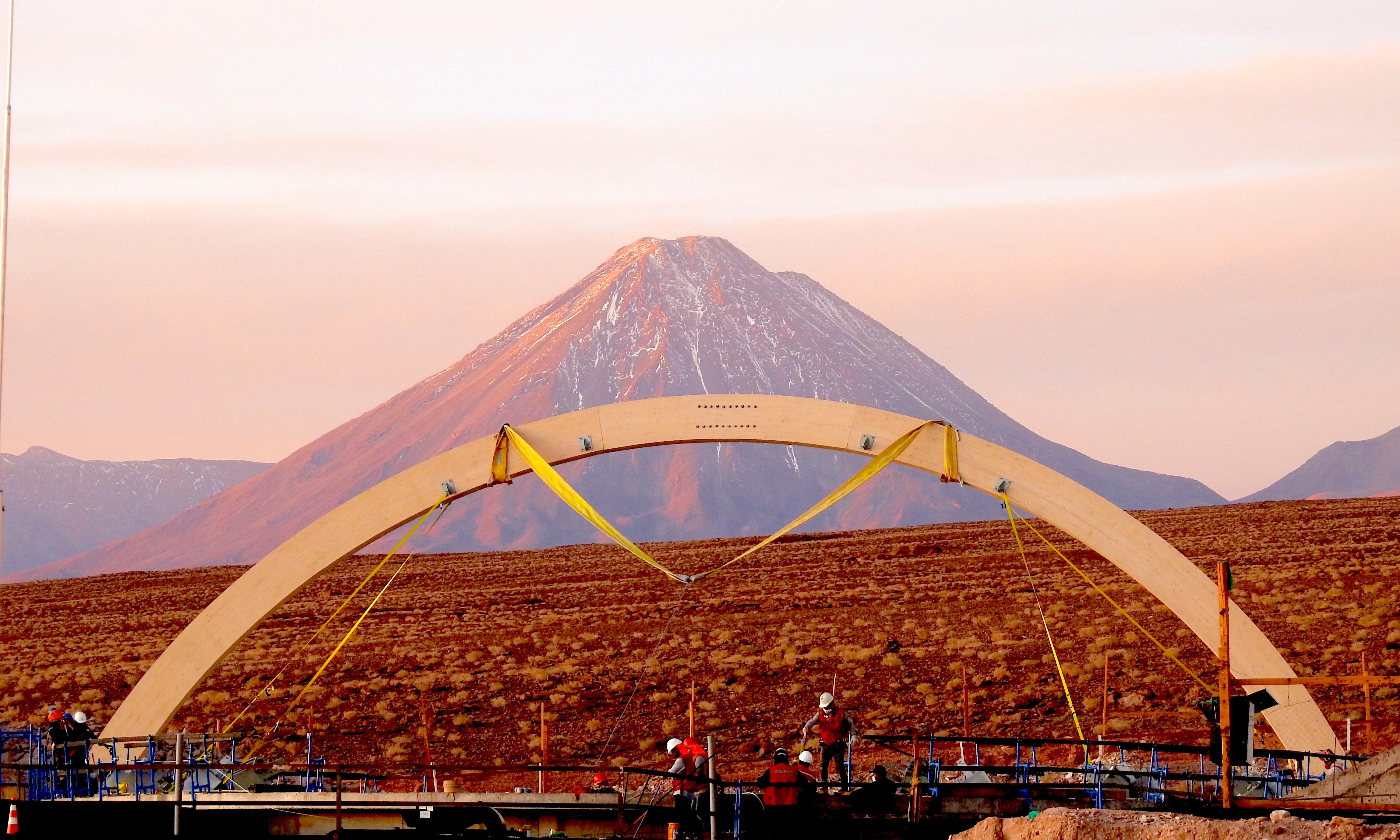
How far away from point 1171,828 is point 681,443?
12.1 metres

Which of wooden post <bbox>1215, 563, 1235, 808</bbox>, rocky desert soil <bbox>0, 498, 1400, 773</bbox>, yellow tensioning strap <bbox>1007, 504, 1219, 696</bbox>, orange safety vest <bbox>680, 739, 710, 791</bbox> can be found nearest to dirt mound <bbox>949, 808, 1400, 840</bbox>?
wooden post <bbox>1215, 563, 1235, 808</bbox>

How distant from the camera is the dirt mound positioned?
1327 centimetres

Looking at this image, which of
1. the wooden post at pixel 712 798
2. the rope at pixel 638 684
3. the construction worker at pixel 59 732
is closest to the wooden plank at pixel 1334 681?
the wooden post at pixel 712 798

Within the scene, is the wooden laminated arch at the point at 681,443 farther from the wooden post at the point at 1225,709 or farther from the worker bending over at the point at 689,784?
the wooden post at the point at 1225,709

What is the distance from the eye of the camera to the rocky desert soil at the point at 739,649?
39.2m

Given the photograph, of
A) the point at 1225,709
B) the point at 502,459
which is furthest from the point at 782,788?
the point at 502,459

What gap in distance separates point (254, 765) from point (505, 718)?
2260 cm

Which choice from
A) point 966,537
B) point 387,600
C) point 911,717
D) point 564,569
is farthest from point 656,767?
point 966,537

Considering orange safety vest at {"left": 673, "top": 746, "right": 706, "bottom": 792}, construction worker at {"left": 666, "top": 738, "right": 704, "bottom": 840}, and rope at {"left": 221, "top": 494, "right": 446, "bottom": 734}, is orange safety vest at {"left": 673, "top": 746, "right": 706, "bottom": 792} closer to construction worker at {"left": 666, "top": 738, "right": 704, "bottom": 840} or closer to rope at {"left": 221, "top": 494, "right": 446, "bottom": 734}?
construction worker at {"left": 666, "top": 738, "right": 704, "bottom": 840}

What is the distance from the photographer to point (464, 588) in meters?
75.7

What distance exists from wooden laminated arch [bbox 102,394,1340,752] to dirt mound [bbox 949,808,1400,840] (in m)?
10.3

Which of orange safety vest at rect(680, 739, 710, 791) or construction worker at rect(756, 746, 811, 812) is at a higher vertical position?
orange safety vest at rect(680, 739, 710, 791)

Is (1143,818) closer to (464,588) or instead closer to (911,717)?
(911,717)

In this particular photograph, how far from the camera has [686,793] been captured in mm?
19797
